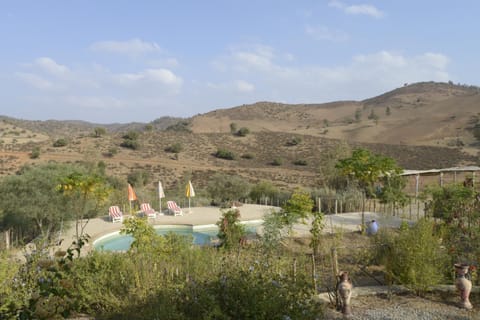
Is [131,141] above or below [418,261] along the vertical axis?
above

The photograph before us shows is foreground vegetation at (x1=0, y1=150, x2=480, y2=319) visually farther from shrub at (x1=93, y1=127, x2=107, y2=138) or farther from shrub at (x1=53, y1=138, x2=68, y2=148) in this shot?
shrub at (x1=93, y1=127, x2=107, y2=138)

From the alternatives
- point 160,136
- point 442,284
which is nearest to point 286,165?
point 160,136

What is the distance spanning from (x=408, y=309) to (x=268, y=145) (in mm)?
36309

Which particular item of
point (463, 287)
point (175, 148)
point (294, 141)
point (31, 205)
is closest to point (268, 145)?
point (294, 141)

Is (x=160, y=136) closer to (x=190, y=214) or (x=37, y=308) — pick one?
(x=190, y=214)

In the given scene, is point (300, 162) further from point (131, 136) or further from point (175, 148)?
point (131, 136)

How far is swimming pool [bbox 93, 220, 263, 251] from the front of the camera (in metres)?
12.8

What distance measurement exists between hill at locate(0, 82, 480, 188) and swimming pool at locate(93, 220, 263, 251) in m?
13.0

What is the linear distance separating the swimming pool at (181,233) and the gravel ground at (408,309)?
707 cm

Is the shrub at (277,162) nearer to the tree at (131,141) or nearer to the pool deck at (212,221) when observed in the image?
the tree at (131,141)

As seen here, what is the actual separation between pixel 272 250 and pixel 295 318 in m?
3.64

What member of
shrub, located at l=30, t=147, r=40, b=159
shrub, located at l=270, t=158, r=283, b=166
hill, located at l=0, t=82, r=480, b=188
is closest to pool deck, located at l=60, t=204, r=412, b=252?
hill, located at l=0, t=82, r=480, b=188

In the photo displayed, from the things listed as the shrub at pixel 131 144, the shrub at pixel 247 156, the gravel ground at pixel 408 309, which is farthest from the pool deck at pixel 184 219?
the shrub at pixel 131 144

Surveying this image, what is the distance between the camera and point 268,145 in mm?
41469
